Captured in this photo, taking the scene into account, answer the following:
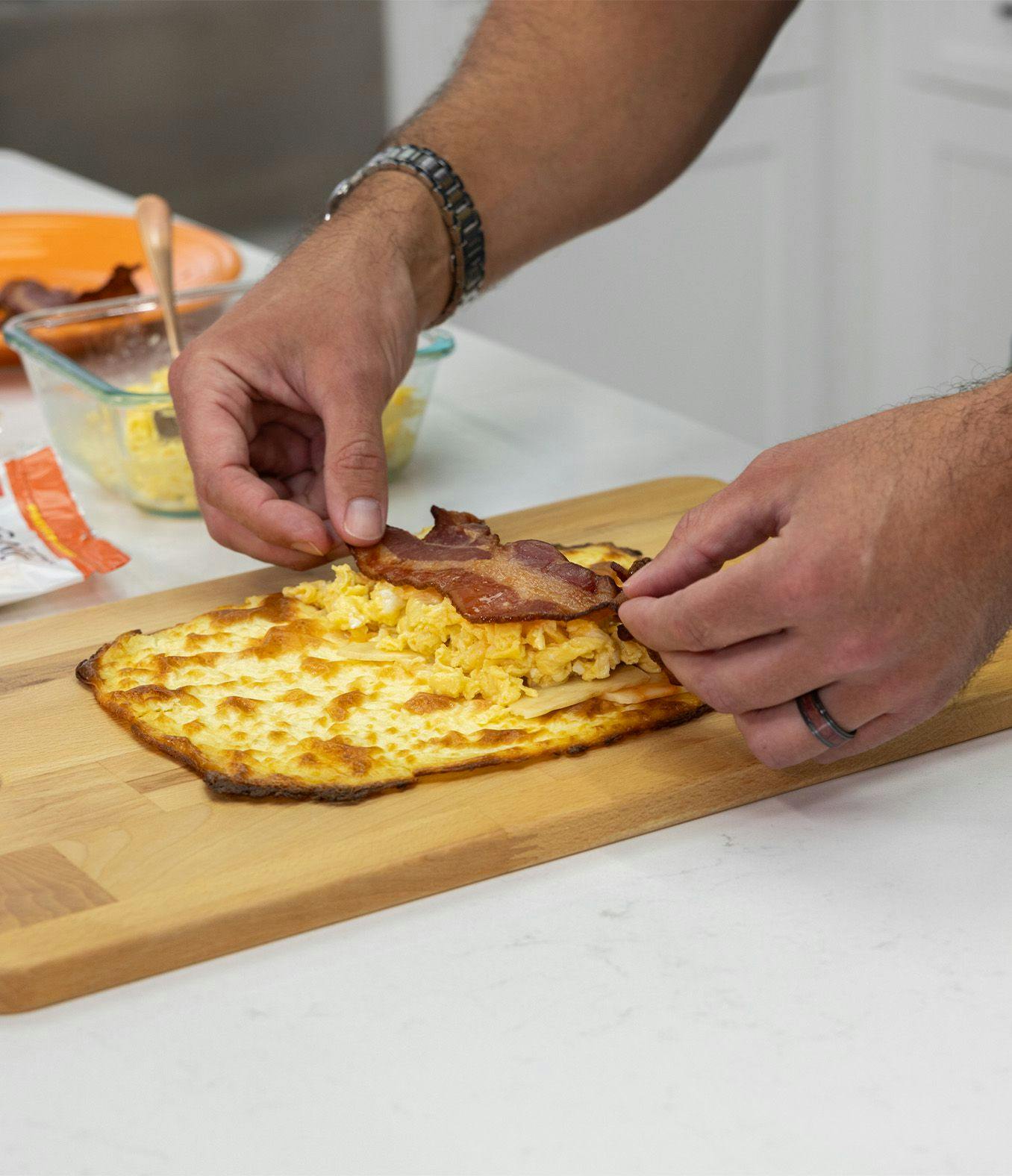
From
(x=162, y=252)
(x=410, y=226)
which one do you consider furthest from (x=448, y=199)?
(x=162, y=252)

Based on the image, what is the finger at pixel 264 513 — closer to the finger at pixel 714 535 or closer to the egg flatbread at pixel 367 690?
the egg flatbread at pixel 367 690

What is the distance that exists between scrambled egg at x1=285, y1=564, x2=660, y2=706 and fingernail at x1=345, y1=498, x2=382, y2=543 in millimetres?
53

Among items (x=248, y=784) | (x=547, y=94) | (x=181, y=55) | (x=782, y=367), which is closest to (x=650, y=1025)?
(x=248, y=784)

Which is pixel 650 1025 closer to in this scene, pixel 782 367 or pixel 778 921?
pixel 778 921

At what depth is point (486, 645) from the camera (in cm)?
119

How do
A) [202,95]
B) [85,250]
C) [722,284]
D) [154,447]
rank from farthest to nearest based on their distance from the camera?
[202,95], [722,284], [85,250], [154,447]

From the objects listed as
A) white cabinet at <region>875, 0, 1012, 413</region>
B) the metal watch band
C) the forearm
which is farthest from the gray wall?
the metal watch band

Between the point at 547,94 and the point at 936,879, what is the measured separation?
113 cm

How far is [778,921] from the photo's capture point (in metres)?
0.93

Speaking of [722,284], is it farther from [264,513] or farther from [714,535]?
[714,535]

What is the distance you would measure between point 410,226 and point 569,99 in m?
0.32

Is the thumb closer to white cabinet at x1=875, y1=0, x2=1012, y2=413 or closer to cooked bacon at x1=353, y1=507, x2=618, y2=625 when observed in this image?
cooked bacon at x1=353, y1=507, x2=618, y2=625

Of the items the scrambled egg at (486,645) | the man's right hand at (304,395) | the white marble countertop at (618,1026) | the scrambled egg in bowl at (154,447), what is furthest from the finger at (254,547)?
the white marble countertop at (618,1026)

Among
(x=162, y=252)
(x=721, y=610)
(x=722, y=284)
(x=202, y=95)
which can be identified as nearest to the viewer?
(x=721, y=610)
